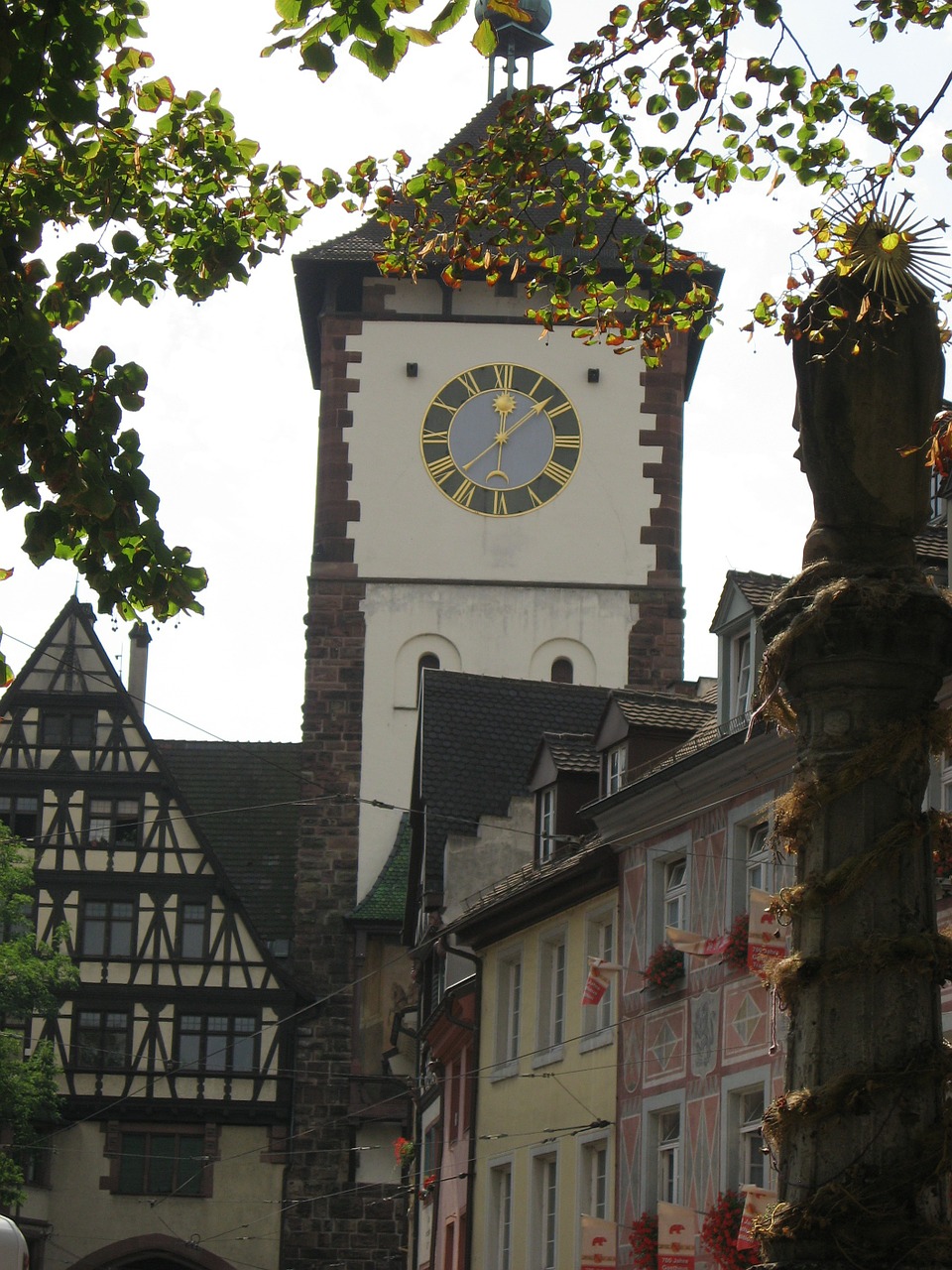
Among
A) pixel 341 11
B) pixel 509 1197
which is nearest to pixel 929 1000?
pixel 341 11

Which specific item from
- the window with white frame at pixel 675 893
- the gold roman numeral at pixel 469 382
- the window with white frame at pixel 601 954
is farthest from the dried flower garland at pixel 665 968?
the gold roman numeral at pixel 469 382

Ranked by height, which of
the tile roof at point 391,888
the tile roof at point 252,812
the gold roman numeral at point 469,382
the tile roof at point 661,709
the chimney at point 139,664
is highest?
the gold roman numeral at point 469,382

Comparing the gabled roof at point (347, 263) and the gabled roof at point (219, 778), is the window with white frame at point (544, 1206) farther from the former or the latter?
the gabled roof at point (347, 263)

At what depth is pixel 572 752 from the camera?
2198cm

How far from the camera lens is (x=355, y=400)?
34375mm

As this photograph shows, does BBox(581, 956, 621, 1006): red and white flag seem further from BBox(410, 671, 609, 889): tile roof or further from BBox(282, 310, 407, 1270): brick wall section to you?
BBox(282, 310, 407, 1270): brick wall section

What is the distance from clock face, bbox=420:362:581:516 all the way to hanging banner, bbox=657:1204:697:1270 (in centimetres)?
1875

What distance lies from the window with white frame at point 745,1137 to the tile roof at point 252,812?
1772 centimetres

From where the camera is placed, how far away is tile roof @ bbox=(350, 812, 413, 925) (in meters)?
32.2

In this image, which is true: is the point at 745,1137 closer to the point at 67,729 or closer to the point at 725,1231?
the point at 725,1231


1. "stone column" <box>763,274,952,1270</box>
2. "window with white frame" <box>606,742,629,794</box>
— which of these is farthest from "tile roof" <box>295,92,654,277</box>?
"stone column" <box>763,274,952,1270</box>

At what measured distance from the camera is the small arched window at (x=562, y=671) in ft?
108

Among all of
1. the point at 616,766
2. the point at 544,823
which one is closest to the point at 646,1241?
the point at 616,766

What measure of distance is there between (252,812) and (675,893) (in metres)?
20.7
